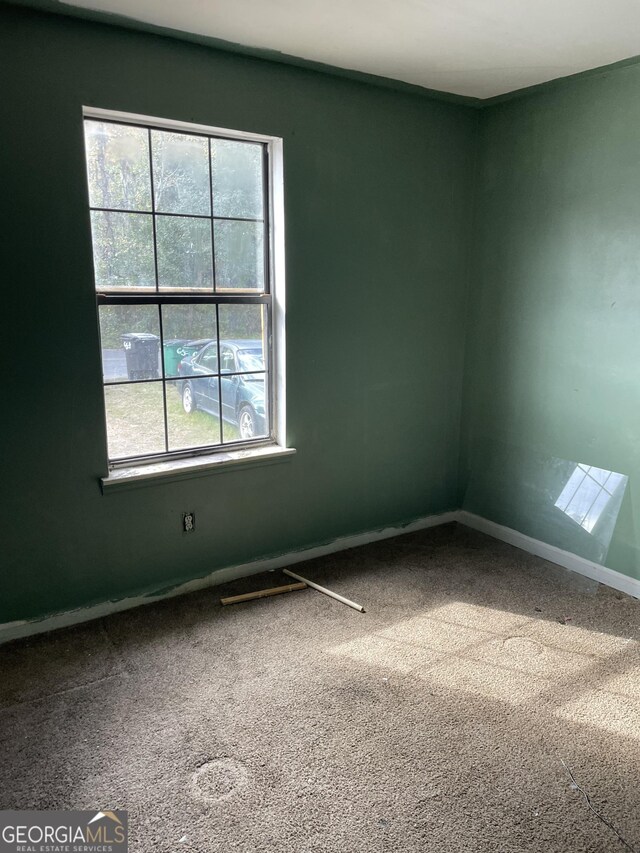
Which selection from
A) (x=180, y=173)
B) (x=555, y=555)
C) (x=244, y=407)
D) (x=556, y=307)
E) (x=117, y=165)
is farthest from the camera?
(x=555, y=555)

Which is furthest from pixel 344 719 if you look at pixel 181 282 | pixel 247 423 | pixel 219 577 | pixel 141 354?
pixel 181 282

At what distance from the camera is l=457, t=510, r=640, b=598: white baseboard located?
325 cm

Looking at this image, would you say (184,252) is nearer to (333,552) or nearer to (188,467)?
(188,467)

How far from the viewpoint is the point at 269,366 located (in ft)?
11.0

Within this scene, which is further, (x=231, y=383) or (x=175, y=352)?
(x=231, y=383)

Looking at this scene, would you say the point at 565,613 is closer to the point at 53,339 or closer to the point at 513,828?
the point at 513,828

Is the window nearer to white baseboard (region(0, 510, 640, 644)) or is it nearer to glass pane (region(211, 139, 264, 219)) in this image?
glass pane (region(211, 139, 264, 219))

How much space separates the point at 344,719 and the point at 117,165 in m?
2.52

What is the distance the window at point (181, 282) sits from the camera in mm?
2787

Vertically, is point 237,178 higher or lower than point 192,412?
higher

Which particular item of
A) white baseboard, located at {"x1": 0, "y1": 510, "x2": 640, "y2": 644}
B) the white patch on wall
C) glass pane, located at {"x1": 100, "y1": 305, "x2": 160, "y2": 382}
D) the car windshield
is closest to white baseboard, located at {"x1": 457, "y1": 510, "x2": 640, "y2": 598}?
white baseboard, located at {"x1": 0, "y1": 510, "x2": 640, "y2": 644}

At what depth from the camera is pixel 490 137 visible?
3705mm

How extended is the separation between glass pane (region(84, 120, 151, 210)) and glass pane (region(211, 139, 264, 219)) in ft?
1.14

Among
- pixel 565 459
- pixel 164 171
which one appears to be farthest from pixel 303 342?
pixel 565 459
